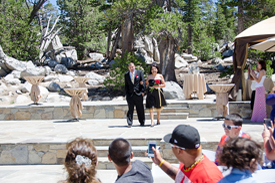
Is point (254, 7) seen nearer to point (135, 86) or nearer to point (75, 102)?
point (135, 86)

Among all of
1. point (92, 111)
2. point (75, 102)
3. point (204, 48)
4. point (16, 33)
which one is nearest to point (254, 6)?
point (204, 48)

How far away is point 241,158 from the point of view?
173 centimetres

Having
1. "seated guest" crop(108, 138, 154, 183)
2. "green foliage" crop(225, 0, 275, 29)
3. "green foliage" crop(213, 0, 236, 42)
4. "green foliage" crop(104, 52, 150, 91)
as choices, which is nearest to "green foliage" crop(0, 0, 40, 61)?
"green foliage" crop(104, 52, 150, 91)

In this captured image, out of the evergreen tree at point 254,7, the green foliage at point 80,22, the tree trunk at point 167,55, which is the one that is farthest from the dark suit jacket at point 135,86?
the green foliage at point 80,22

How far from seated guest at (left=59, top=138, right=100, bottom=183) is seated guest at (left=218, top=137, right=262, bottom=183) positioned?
882mm

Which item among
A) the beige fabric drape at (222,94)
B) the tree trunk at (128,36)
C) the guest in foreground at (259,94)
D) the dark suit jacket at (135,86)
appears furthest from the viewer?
the tree trunk at (128,36)

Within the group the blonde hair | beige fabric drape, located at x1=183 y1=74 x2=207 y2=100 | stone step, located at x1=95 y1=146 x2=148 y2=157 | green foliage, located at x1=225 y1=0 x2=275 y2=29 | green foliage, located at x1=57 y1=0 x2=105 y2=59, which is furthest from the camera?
green foliage, located at x1=57 y1=0 x2=105 y2=59

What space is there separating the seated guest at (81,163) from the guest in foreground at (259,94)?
686cm

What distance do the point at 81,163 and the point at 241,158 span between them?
41.5 inches

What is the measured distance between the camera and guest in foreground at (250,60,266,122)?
7.76 m

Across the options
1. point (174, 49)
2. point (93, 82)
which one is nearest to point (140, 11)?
point (174, 49)

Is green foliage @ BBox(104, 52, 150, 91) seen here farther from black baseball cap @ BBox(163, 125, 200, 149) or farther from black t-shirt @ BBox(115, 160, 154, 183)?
black baseball cap @ BBox(163, 125, 200, 149)

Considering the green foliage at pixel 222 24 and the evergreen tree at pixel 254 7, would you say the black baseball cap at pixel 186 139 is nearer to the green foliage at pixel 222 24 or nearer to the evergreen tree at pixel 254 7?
the evergreen tree at pixel 254 7

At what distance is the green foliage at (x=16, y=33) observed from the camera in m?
20.2
